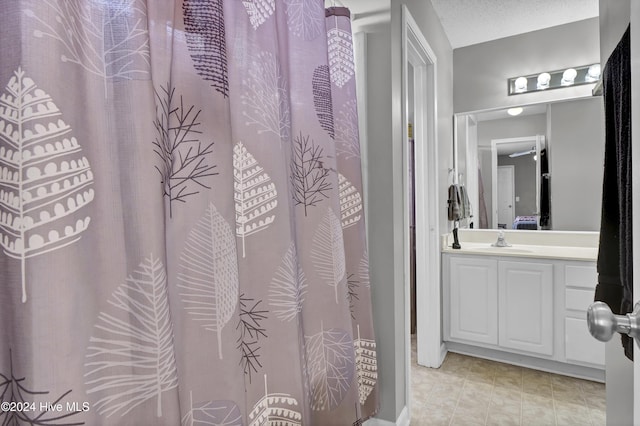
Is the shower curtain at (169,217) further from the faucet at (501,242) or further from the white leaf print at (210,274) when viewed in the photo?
the faucet at (501,242)

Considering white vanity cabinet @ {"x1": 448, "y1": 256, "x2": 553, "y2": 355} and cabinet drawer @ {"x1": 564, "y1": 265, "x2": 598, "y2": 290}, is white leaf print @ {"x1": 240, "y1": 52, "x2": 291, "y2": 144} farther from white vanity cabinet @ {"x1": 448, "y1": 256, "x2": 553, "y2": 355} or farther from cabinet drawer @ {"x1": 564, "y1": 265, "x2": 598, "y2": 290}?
cabinet drawer @ {"x1": 564, "y1": 265, "x2": 598, "y2": 290}

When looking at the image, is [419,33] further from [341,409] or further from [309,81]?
[341,409]

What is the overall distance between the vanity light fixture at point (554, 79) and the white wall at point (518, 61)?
0.03 metres

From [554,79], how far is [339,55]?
7.80 feet

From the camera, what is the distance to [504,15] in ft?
8.07

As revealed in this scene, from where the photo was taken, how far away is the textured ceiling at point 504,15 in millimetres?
2328

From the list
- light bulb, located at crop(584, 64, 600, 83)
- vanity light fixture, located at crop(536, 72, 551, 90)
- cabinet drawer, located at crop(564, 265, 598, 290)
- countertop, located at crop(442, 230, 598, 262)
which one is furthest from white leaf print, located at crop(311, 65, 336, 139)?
light bulb, located at crop(584, 64, 600, 83)

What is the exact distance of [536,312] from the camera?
2.21 meters

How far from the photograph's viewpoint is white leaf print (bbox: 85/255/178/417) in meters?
0.53

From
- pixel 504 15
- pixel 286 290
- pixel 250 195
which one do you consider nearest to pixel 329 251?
pixel 286 290

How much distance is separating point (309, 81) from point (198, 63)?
0.44 metres

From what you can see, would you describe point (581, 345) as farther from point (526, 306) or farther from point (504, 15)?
point (504, 15)

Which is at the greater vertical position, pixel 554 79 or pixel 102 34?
pixel 554 79

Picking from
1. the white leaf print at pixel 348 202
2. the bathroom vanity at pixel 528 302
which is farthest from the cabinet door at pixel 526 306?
the white leaf print at pixel 348 202
